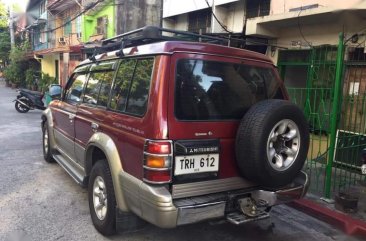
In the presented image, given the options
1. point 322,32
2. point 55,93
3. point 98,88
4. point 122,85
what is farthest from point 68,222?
point 322,32

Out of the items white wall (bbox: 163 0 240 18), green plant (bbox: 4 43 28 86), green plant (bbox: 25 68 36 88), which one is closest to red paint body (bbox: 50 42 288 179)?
white wall (bbox: 163 0 240 18)

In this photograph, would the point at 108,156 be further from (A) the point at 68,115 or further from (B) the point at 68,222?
(A) the point at 68,115

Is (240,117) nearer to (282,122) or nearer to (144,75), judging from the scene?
(282,122)

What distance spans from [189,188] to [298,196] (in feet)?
4.13

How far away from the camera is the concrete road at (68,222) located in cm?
381

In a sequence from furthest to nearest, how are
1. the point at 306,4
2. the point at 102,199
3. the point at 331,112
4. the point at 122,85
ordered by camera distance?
the point at 306,4, the point at 331,112, the point at 102,199, the point at 122,85

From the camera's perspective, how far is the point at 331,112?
595 centimetres

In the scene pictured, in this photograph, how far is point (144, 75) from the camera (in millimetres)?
3254

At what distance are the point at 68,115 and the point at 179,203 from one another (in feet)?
8.83

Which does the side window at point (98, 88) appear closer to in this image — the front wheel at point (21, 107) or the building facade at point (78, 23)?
the building facade at point (78, 23)

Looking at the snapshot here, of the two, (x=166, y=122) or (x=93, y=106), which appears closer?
(x=166, y=122)

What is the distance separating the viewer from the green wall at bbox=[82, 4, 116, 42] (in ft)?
52.5

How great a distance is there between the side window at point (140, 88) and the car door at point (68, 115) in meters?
1.64

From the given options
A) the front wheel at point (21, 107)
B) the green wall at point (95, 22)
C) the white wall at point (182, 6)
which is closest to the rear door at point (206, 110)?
the white wall at point (182, 6)
